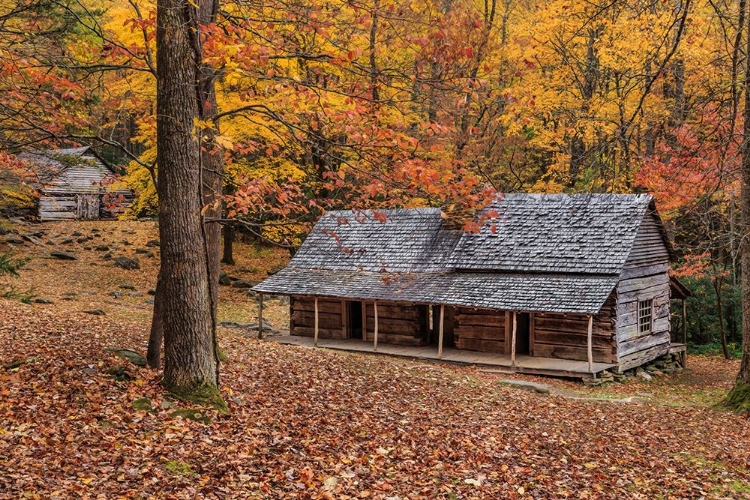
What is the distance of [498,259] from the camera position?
70.9ft

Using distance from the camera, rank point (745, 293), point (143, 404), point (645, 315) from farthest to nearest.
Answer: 1. point (645, 315)
2. point (745, 293)
3. point (143, 404)

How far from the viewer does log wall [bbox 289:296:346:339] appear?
24.0m

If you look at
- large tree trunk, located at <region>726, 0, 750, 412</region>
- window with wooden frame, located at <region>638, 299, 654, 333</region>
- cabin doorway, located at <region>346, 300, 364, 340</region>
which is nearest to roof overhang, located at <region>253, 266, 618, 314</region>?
cabin doorway, located at <region>346, 300, 364, 340</region>

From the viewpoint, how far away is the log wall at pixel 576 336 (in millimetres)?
19969

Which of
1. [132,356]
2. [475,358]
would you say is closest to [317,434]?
[132,356]

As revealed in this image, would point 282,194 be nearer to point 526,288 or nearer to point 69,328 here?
point 69,328

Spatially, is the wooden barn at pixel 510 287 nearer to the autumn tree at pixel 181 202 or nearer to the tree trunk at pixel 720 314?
the tree trunk at pixel 720 314

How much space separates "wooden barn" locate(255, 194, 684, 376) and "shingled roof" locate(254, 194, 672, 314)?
0.04 metres

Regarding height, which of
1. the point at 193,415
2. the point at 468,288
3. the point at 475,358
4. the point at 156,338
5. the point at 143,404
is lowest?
the point at 475,358

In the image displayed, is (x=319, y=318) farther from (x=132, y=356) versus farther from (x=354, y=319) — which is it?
(x=132, y=356)

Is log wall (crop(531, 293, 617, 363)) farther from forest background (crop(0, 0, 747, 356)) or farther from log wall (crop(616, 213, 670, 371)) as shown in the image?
forest background (crop(0, 0, 747, 356))

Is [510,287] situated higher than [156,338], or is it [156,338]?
[510,287]

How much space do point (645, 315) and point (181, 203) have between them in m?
18.6

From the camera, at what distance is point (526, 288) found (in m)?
20.0
